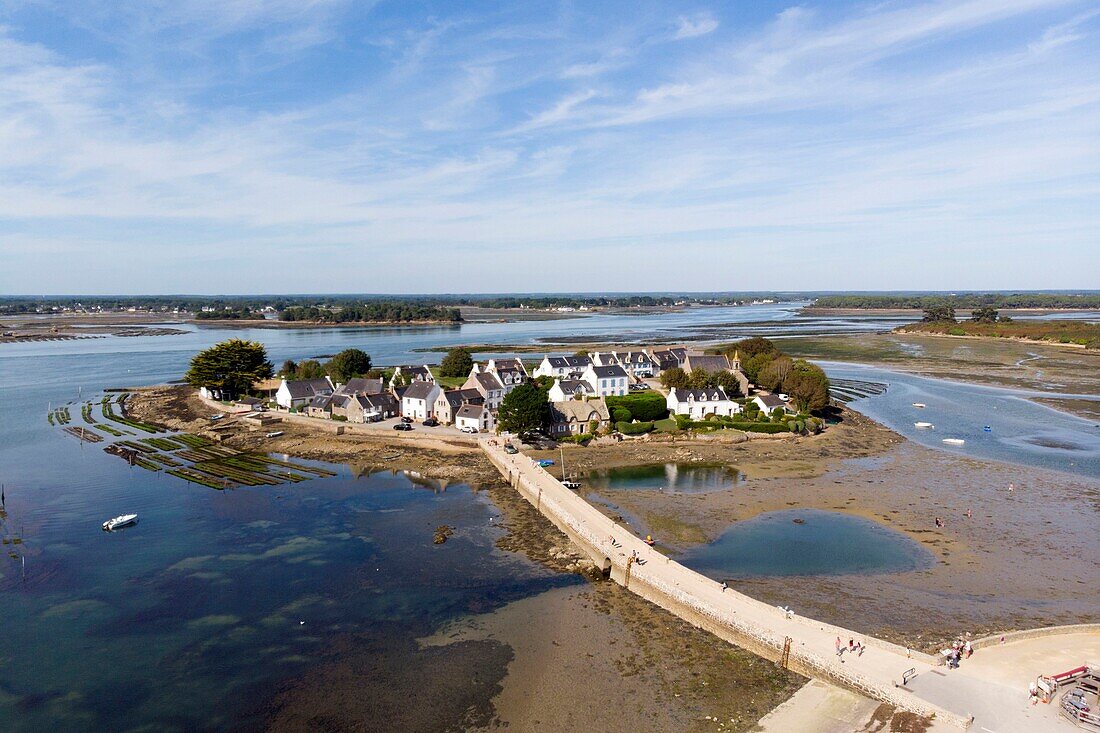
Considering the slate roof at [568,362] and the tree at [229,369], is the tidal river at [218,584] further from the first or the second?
the slate roof at [568,362]

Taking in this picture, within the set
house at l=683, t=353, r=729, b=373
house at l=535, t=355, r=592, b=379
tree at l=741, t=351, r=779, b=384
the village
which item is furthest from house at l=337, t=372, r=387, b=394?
tree at l=741, t=351, r=779, b=384

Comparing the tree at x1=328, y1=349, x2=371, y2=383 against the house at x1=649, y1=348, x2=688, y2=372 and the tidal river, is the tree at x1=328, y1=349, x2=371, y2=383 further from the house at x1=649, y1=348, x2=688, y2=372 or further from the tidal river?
the house at x1=649, y1=348, x2=688, y2=372

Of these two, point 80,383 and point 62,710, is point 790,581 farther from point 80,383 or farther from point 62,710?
point 80,383

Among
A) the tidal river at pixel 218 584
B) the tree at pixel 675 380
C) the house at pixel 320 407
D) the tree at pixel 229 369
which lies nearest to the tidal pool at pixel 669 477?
Result: the tidal river at pixel 218 584

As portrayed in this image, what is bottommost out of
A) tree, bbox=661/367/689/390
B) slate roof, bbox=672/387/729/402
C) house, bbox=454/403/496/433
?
house, bbox=454/403/496/433

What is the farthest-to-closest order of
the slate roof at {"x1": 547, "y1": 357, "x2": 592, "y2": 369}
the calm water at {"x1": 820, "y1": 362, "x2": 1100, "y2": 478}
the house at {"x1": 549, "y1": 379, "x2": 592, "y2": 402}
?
1. the slate roof at {"x1": 547, "y1": 357, "x2": 592, "y2": 369}
2. the house at {"x1": 549, "y1": 379, "x2": 592, "y2": 402}
3. the calm water at {"x1": 820, "y1": 362, "x2": 1100, "y2": 478}

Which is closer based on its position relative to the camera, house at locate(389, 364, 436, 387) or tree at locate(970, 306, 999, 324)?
house at locate(389, 364, 436, 387)

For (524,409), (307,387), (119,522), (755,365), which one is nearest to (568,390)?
(524,409)
